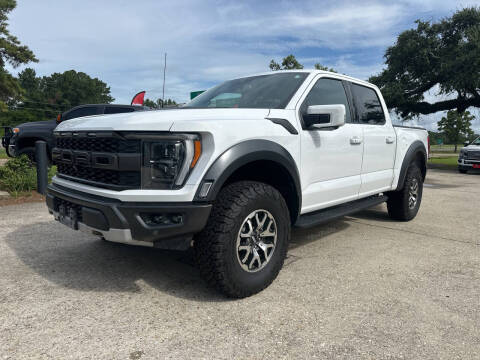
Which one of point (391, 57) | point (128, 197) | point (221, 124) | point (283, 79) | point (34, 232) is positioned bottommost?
point (34, 232)

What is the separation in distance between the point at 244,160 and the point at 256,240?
0.62 meters

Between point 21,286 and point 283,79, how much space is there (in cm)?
290

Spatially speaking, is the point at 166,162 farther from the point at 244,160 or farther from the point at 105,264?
the point at 105,264

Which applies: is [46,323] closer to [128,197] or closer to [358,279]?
[128,197]

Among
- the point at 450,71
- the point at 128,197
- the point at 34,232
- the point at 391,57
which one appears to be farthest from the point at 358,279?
the point at 391,57

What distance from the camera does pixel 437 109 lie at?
20.2 m

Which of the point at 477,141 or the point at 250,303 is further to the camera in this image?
the point at 477,141

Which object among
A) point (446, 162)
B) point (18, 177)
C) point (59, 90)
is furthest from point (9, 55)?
point (59, 90)

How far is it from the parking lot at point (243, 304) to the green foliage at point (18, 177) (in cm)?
296

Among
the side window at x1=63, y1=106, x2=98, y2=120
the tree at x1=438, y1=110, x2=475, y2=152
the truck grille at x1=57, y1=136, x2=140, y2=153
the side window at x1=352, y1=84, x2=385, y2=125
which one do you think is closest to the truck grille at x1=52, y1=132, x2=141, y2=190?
the truck grille at x1=57, y1=136, x2=140, y2=153

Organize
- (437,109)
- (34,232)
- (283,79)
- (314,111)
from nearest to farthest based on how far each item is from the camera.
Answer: (314,111) → (283,79) → (34,232) → (437,109)

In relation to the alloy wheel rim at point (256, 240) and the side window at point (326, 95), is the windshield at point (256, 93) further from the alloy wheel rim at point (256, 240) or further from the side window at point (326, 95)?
the alloy wheel rim at point (256, 240)

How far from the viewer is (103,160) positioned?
8.22 feet

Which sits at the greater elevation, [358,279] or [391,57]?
[391,57]
